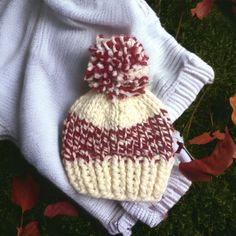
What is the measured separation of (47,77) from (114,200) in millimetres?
268

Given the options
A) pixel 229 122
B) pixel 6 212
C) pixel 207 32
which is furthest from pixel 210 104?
pixel 6 212

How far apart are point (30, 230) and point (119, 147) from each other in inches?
10.8

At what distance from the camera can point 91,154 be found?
79 cm

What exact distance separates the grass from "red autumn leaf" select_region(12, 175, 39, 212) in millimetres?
18

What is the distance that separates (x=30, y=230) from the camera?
2.96 feet

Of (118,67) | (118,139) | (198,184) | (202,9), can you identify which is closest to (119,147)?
(118,139)

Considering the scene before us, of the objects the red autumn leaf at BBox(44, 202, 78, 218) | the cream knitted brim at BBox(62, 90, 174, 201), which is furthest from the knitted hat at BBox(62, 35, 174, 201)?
the red autumn leaf at BBox(44, 202, 78, 218)

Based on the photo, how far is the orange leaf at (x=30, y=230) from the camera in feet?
2.94

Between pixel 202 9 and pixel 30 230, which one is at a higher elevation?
pixel 202 9

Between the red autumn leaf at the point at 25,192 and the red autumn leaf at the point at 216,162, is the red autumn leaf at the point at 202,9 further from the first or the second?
the red autumn leaf at the point at 25,192

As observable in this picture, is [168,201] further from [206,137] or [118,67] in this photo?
[118,67]

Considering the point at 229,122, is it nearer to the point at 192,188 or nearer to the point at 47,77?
the point at 192,188

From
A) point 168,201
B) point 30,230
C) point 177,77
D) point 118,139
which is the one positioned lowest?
point 30,230

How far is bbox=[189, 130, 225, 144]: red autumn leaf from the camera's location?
0.93 metres
